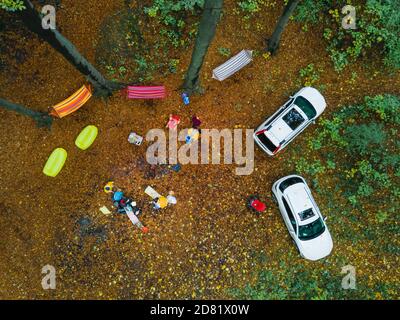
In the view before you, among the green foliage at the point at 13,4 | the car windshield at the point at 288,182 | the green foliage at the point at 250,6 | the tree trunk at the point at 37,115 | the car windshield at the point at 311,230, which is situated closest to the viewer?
the green foliage at the point at 13,4

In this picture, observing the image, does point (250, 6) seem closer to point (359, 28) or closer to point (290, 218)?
Result: point (359, 28)

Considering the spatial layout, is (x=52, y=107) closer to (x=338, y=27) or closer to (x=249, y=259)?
(x=249, y=259)

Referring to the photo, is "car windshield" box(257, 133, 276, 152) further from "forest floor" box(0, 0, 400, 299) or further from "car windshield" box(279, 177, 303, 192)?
"car windshield" box(279, 177, 303, 192)

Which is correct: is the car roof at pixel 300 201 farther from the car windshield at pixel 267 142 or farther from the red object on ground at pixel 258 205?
the car windshield at pixel 267 142

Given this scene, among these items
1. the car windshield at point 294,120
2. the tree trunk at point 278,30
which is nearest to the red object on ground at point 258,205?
the car windshield at point 294,120

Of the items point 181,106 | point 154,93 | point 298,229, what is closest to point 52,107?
point 154,93

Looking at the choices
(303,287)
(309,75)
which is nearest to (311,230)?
(303,287)

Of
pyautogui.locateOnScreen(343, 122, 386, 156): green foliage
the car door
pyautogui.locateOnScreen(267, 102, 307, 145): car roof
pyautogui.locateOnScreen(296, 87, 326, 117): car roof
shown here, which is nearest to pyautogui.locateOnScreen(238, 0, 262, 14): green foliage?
pyautogui.locateOnScreen(296, 87, 326, 117): car roof
